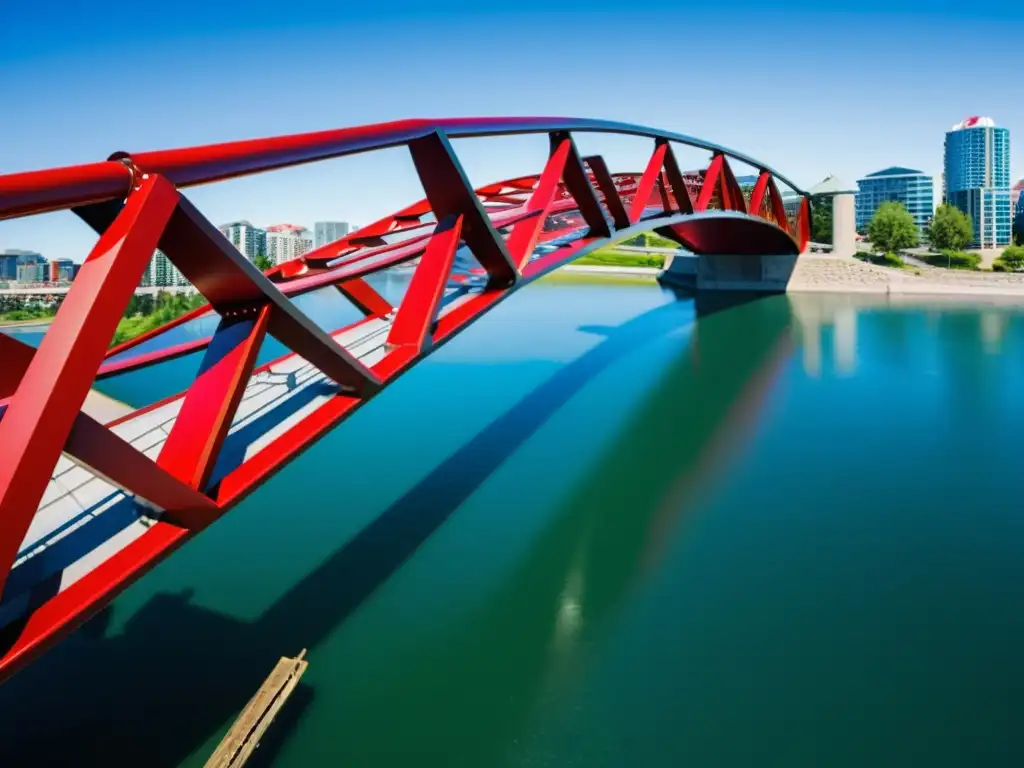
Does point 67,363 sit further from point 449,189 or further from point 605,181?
point 605,181

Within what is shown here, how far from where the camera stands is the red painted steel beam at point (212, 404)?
3527 mm

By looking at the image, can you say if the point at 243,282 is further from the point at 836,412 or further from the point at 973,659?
the point at 836,412

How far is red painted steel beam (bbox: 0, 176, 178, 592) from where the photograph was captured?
2533mm

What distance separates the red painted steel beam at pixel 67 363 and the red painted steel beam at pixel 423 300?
2.70 meters

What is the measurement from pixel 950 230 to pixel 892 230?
333 inches

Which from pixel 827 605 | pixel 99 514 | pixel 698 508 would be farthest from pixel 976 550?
pixel 99 514

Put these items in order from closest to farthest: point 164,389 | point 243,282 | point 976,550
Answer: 1. point 243,282
2. point 976,550
3. point 164,389

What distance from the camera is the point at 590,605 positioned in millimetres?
6895

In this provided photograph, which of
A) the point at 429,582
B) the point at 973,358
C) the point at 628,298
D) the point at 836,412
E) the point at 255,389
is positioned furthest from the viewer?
the point at 628,298

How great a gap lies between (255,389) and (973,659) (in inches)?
252

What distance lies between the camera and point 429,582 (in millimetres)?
7309

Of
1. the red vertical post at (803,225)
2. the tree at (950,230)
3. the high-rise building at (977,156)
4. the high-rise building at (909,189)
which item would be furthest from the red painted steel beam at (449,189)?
the high-rise building at (977,156)

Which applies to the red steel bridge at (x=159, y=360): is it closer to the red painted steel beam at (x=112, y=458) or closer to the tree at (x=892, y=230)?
the red painted steel beam at (x=112, y=458)

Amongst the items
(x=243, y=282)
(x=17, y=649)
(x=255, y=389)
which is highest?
(x=243, y=282)
